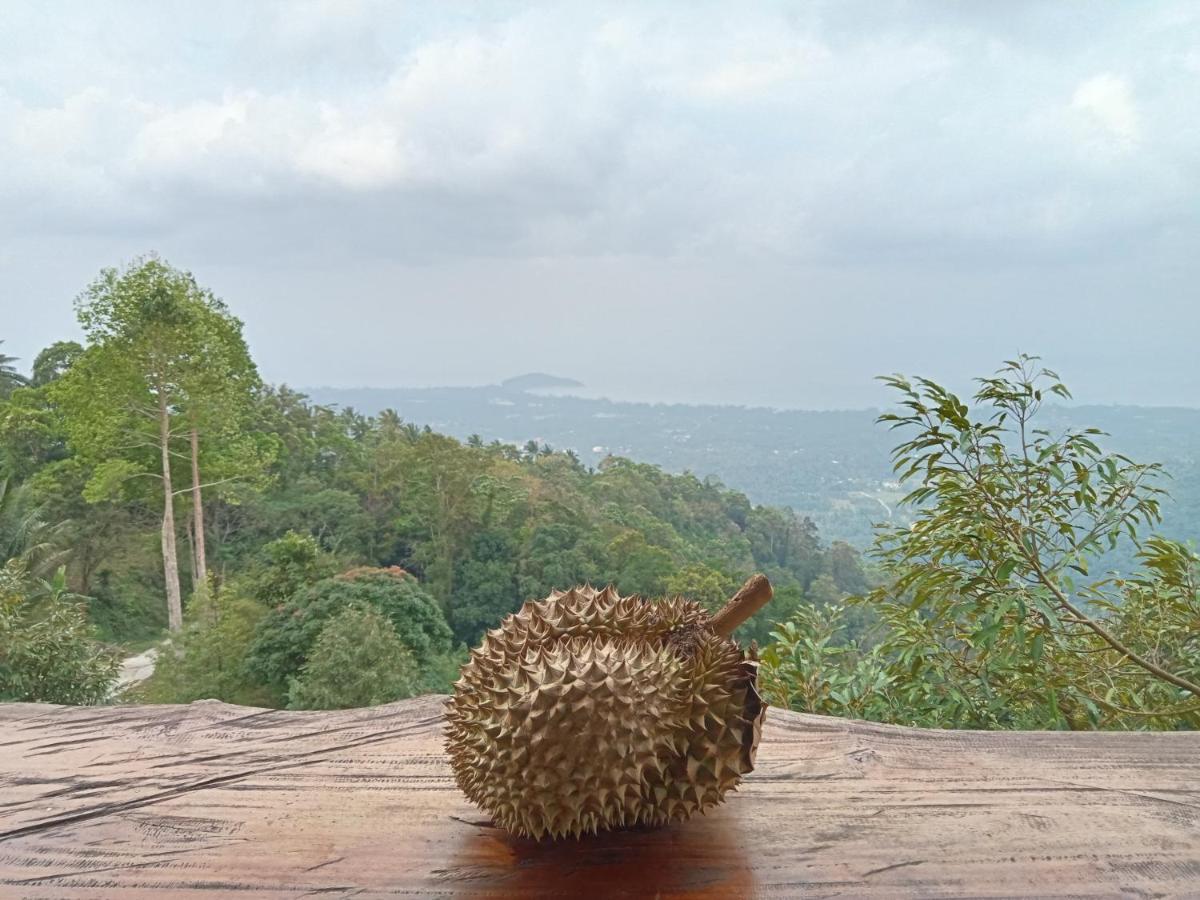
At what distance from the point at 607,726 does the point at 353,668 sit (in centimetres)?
400

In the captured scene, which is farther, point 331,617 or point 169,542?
point 169,542

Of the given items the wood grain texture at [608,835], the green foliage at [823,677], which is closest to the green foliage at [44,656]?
the wood grain texture at [608,835]

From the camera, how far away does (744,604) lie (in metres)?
0.86

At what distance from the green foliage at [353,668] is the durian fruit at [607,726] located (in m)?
3.67

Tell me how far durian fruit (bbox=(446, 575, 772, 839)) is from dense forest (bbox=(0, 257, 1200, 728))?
1.63 ft

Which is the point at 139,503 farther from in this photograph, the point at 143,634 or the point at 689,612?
the point at 689,612

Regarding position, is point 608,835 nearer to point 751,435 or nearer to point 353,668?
point 353,668

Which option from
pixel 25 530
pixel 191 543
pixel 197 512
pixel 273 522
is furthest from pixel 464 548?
pixel 25 530

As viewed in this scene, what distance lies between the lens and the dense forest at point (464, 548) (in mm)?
1427

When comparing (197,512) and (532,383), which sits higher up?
(532,383)

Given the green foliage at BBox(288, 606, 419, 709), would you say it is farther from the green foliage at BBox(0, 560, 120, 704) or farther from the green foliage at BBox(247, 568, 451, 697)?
the green foliage at BBox(0, 560, 120, 704)

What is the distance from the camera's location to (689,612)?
3.01 feet

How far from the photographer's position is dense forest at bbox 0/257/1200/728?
1.43 m

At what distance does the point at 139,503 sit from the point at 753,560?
5404 mm
